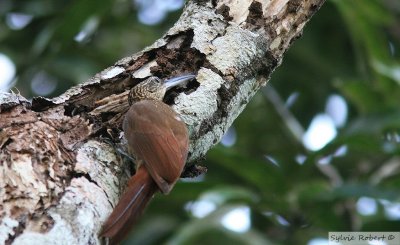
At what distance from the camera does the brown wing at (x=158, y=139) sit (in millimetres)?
2654

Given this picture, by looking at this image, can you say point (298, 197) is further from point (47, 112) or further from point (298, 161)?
point (47, 112)

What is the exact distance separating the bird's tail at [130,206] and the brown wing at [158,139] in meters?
0.04

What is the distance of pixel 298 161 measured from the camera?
460 centimetres

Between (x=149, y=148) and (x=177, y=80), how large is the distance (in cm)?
25

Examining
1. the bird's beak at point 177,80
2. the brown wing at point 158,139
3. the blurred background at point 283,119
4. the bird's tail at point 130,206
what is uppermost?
the blurred background at point 283,119


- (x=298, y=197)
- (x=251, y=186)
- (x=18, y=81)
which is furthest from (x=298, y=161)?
(x=18, y=81)

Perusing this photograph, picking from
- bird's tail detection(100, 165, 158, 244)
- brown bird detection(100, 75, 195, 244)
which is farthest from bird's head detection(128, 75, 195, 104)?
bird's tail detection(100, 165, 158, 244)

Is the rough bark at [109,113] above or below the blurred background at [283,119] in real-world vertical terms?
below

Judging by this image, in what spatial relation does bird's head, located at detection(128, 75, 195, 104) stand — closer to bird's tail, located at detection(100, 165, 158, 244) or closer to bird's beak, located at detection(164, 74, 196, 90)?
bird's beak, located at detection(164, 74, 196, 90)

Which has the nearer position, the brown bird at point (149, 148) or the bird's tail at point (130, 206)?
the bird's tail at point (130, 206)

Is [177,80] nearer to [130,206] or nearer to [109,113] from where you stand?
[109,113]

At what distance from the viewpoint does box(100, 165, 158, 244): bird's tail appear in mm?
2207

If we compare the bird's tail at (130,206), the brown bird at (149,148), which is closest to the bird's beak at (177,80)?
the brown bird at (149,148)

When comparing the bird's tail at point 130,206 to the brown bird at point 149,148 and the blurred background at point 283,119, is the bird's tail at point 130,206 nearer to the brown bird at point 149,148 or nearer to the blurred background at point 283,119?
the brown bird at point 149,148
